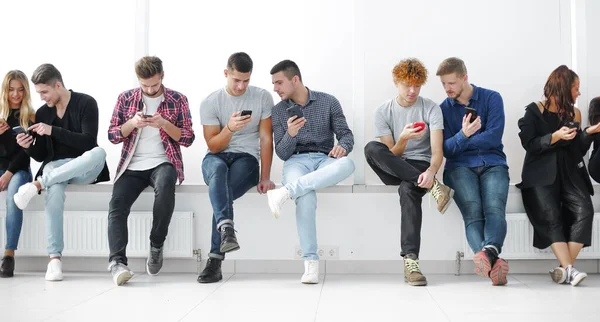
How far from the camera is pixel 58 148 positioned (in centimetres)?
403

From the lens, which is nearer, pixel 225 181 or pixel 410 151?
pixel 225 181

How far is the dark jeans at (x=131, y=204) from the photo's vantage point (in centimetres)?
363

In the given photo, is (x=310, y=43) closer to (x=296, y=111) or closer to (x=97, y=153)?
(x=296, y=111)

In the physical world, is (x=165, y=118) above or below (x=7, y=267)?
above

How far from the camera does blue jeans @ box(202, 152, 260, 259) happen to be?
3592mm

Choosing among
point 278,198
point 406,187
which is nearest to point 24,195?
point 278,198

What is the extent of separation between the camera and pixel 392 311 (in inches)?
110

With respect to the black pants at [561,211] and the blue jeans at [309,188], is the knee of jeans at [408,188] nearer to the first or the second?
the blue jeans at [309,188]

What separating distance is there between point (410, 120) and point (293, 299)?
1400mm

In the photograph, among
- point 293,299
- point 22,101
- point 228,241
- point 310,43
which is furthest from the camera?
point 310,43

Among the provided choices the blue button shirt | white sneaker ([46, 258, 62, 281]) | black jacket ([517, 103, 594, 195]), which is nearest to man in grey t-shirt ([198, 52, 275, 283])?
white sneaker ([46, 258, 62, 281])

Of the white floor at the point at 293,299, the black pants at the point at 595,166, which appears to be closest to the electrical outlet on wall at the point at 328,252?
the white floor at the point at 293,299

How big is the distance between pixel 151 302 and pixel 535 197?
2217 millimetres

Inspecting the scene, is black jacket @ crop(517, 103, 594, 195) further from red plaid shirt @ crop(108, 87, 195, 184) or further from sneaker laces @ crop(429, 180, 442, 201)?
red plaid shirt @ crop(108, 87, 195, 184)
